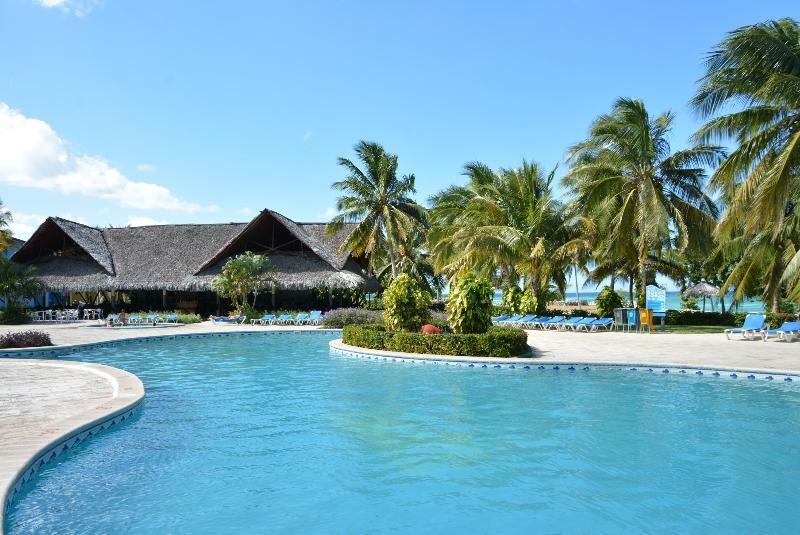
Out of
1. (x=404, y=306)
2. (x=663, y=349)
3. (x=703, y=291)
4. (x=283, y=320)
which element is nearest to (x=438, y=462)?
(x=404, y=306)

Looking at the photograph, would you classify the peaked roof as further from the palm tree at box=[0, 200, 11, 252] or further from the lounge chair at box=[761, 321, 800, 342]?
the lounge chair at box=[761, 321, 800, 342]

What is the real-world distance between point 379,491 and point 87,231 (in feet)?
113

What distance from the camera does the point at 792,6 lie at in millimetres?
13781

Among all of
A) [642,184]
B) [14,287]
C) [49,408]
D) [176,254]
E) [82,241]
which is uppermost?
[642,184]

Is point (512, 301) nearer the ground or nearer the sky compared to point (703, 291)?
nearer the ground

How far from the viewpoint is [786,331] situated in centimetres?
1586

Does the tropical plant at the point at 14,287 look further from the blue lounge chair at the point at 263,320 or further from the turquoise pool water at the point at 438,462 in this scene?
the turquoise pool water at the point at 438,462

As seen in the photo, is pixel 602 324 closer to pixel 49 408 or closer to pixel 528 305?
pixel 528 305

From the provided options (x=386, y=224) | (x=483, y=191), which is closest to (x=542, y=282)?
(x=483, y=191)

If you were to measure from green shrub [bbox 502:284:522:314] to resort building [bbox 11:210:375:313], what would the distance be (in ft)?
26.1

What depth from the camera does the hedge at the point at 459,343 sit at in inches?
516

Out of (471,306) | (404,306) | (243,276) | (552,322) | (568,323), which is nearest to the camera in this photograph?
(471,306)

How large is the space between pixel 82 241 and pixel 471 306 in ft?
88.8

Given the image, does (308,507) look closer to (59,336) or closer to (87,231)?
(59,336)
